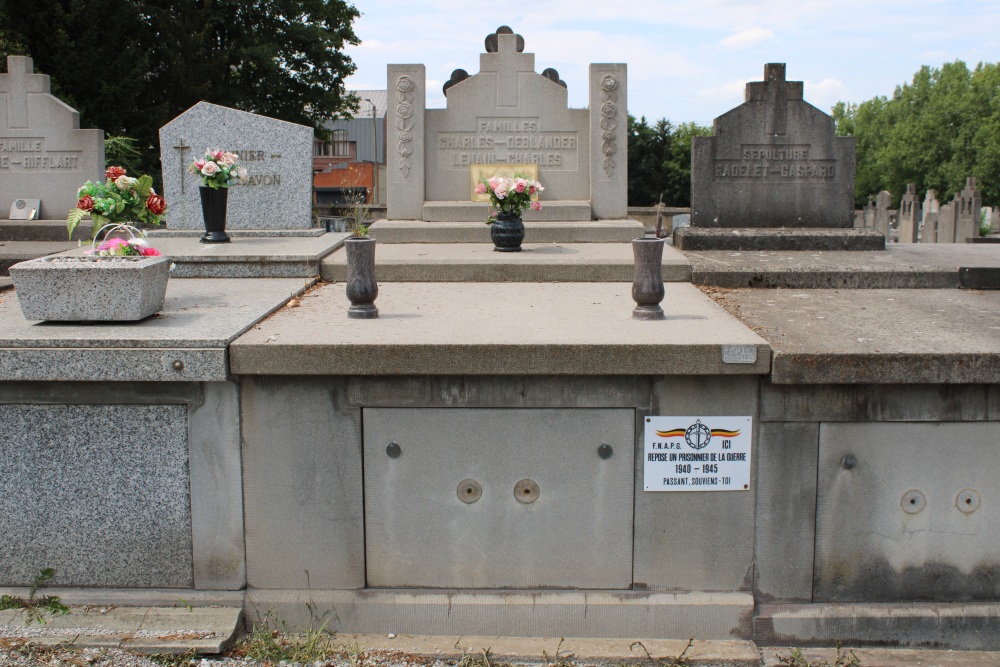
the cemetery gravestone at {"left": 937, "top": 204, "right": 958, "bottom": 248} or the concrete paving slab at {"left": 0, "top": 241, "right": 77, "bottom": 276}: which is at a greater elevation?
the cemetery gravestone at {"left": 937, "top": 204, "right": 958, "bottom": 248}

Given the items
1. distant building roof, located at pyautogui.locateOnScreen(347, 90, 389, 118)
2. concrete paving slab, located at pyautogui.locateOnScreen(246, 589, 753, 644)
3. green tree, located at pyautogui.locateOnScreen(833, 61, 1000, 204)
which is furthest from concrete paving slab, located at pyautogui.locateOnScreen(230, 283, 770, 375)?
distant building roof, located at pyautogui.locateOnScreen(347, 90, 389, 118)

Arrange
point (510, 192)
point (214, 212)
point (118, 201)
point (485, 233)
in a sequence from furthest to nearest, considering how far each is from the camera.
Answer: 1. point (485, 233)
2. point (510, 192)
3. point (214, 212)
4. point (118, 201)

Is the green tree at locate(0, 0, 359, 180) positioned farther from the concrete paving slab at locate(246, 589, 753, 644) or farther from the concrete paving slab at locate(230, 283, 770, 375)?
the concrete paving slab at locate(246, 589, 753, 644)

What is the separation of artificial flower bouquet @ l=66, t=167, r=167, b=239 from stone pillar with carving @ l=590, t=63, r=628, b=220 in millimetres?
5443

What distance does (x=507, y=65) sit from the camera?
1039 centimetres

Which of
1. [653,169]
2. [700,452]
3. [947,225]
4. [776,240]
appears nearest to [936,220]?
[947,225]

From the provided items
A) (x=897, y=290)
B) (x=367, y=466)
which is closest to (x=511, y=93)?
(x=897, y=290)

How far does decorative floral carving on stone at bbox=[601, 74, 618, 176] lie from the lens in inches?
413

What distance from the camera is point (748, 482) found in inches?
180

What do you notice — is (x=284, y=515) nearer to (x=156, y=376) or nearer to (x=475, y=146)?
(x=156, y=376)

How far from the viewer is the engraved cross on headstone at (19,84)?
11273 mm

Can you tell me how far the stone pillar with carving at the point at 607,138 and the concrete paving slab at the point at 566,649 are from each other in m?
6.71

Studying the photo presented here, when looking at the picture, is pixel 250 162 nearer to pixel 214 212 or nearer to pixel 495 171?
pixel 214 212

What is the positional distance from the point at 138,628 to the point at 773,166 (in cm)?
682
